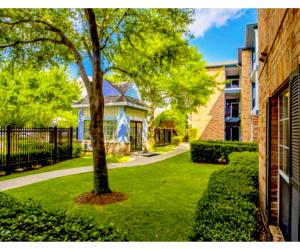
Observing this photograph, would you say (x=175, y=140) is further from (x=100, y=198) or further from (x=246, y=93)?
(x=100, y=198)

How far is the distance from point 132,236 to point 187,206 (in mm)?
1709

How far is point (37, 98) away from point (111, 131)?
25.0 ft

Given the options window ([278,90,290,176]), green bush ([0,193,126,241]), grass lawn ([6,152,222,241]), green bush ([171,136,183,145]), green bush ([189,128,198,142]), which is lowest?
grass lawn ([6,152,222,241])

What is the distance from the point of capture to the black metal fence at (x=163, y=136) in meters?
20.4

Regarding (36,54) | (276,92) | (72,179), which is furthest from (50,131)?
(276,92)

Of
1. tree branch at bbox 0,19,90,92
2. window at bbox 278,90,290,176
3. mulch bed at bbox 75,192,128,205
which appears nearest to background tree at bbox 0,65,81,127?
tree branch at bbox 0,19,90,92

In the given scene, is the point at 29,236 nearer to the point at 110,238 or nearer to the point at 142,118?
the point at 110,238

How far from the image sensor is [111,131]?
14305 mm

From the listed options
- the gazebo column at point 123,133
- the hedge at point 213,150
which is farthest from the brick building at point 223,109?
the hedge at point 213,150

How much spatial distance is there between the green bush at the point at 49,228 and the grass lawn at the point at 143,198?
1.31 meters

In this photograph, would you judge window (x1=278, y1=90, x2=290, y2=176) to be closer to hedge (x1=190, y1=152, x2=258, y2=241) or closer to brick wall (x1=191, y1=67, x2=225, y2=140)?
hedge (x1=190, y1=152, x2=258, y2=241)

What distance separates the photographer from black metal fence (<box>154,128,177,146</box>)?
20.4 m

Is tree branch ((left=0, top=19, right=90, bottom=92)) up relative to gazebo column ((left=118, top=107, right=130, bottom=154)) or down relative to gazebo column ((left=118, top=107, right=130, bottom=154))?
up

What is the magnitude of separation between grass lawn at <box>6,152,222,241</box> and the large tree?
89 cm
